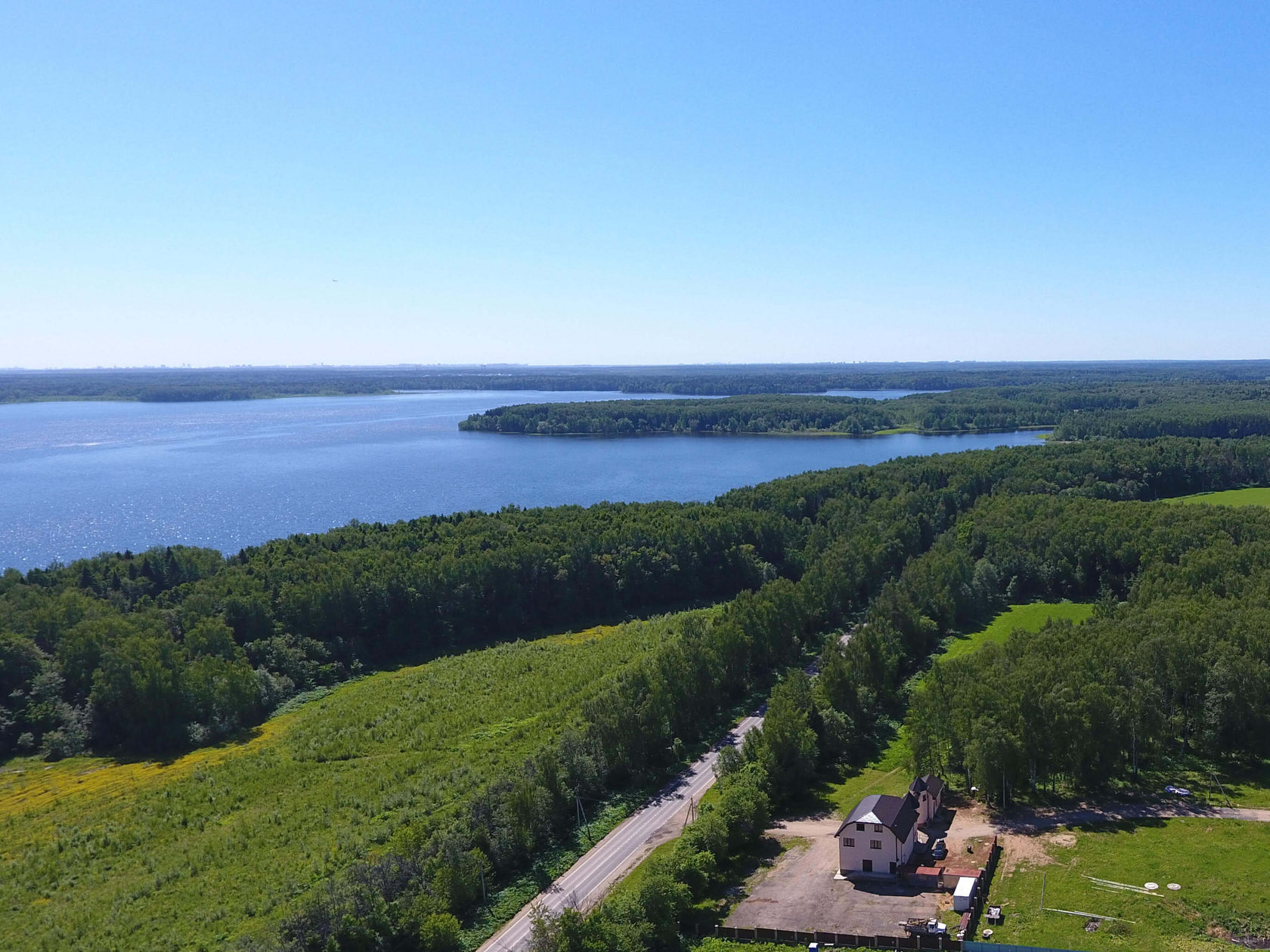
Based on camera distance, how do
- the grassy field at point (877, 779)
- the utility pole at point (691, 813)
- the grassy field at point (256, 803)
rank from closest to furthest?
the grassy field at point (256, 803)
the utility pole at point (691, 813)
the grassy field at point (877, 779)

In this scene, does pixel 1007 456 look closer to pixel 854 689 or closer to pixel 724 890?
pixel 854 689

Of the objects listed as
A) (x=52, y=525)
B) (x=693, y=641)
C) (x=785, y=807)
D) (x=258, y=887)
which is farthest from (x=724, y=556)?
(x=52, y=525)

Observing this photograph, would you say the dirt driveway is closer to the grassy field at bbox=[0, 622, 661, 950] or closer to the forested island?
the forested island

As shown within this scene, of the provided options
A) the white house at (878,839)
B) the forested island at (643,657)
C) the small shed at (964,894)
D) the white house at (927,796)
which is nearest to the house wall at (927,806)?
the white house at (927,796)

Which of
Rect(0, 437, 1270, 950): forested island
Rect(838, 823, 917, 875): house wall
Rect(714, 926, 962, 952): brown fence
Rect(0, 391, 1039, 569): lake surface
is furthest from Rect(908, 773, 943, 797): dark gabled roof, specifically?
Rect(0, 391, 1039, 569): lake surface

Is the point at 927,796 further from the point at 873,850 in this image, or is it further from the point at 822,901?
the point at 822,901

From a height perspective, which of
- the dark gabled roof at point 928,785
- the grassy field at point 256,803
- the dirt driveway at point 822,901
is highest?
the dark gabled roof at point 928,785

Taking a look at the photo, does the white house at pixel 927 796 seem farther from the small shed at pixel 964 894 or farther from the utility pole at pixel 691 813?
the utility pole at pixel 691 813
